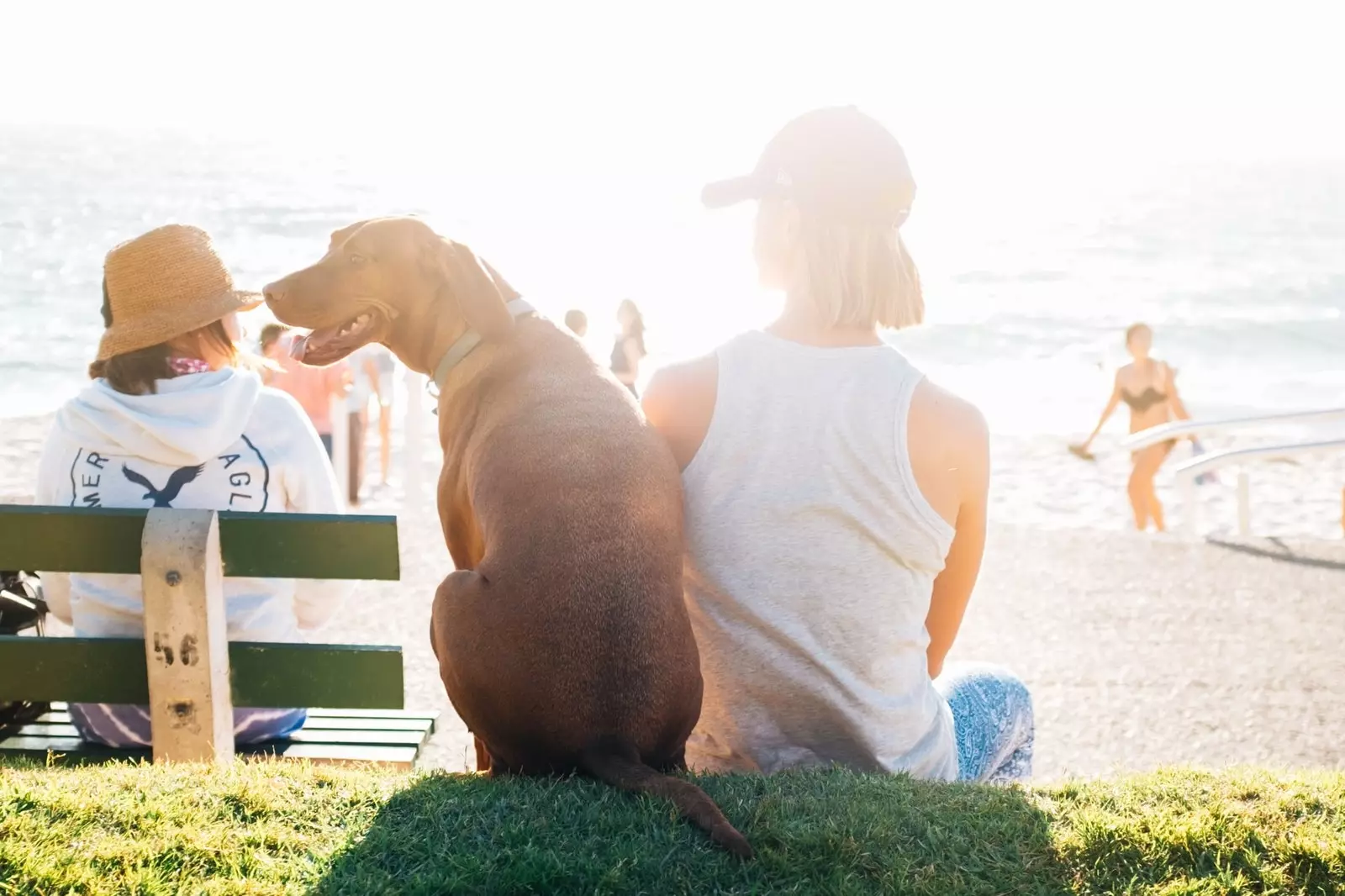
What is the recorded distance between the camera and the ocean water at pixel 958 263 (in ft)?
94.9

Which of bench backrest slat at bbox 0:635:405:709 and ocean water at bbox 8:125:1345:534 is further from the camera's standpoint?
ocean water at bbox 8:125:1345:534

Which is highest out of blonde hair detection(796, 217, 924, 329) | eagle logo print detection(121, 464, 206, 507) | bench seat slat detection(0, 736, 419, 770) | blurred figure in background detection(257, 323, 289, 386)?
blonde hair detection(796, 217, 924, 329)

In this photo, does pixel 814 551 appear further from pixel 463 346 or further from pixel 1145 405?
pixel 1145 405

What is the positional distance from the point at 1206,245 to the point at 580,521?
225ft

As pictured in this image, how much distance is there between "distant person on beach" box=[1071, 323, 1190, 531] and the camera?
1255 centimetres

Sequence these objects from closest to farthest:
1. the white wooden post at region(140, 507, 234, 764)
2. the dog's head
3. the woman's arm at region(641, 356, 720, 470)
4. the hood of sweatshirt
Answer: the woman's arm at region(641, 356, 720, 470) → the white wooden post at region(140, 507, 234, 764) → the hood of sweatshirt → the dog's head

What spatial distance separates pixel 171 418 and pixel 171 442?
84 mm

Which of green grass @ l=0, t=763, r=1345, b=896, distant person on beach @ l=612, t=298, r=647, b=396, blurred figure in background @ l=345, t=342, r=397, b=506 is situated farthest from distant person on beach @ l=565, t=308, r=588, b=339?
green grass @ l=0, t=763, r=1345, b=896

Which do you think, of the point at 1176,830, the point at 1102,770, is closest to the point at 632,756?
the point at 1176,830

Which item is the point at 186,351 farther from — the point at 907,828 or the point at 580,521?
the point at 907,828

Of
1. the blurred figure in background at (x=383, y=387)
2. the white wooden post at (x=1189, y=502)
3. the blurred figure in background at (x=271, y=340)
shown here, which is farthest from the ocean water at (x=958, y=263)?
the white wooden post at (x=1189, y=502)

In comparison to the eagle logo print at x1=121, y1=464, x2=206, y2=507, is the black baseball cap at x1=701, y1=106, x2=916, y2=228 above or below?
above

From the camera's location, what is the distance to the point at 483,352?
13.2 feet

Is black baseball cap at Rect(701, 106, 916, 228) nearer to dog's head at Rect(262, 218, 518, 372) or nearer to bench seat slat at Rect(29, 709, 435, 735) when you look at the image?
dog's head at Rect(262, 218, 518, 372)
